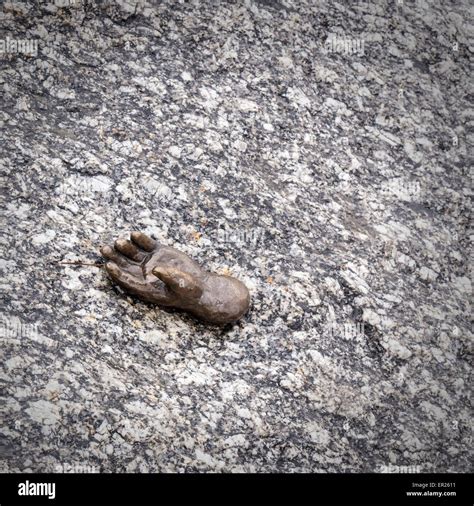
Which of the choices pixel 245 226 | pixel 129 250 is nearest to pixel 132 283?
pixel 129 250

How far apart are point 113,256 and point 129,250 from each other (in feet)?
0.31

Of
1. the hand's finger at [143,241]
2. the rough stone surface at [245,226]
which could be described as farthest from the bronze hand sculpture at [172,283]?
the rough stone surface at [245,226]

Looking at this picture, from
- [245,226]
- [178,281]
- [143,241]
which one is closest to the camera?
[178,281]

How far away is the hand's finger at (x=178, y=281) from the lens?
2.97 meters

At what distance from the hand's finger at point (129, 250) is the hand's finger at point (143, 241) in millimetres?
30

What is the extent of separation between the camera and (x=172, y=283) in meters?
3.00

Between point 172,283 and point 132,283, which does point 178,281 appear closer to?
point 172,283

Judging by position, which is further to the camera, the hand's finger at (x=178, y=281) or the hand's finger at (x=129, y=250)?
the hand's finger at (x=129, y=250)

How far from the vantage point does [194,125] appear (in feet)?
12.2

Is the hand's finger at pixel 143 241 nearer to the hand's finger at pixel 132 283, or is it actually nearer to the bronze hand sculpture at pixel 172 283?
the bronze hand sculpture at pixel 172 283

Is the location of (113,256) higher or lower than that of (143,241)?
lower

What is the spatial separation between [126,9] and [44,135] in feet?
3.41

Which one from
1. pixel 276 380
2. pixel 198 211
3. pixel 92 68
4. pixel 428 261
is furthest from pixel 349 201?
pixel 92 68
